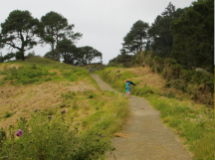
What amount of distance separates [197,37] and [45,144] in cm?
1567

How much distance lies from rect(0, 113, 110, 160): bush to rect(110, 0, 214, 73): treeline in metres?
7.38

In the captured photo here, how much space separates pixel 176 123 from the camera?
279 inches

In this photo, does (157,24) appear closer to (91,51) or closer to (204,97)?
(204,97)

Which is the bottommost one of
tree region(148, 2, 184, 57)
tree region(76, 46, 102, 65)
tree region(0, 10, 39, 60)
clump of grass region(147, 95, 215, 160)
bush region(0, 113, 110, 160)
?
clump of grass region(147, 95, 215, 160)

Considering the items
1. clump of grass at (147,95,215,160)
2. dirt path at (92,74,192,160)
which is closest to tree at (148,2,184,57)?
clump of grass at (147,95,215,160)

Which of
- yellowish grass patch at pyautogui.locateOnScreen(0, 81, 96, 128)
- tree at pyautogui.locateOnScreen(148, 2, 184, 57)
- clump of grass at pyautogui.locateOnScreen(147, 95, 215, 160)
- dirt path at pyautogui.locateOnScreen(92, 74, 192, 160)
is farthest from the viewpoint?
tree at pyautogui.locateOnScreen(148, 2, 184, 57)

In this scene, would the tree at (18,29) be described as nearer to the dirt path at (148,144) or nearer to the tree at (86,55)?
the dirt path at (148,144)

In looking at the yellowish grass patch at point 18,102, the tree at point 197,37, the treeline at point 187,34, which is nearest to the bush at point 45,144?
the yellowish grass patch at point 18,102

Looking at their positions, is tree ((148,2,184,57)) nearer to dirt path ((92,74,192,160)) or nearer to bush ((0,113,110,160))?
dirt path ((92,74,192,160))

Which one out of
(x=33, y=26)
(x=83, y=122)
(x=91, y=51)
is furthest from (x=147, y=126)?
(x=91, y=51)

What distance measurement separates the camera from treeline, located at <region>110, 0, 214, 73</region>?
35.9ft

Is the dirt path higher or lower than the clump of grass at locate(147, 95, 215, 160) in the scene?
lower

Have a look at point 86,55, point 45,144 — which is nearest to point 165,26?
point 45,144

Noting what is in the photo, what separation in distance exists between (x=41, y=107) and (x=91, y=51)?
58.4m
